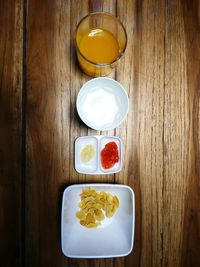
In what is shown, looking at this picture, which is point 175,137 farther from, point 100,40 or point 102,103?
point 100,40

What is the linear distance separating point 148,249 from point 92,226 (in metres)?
0.19

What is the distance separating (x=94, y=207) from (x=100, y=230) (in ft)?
0.25

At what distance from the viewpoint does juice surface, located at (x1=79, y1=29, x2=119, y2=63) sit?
94 cm

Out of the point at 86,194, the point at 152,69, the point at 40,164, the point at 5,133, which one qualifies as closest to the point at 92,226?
the point at 86,194

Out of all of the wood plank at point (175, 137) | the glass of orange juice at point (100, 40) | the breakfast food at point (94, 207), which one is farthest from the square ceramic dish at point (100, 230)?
the glass of orange juice at point (100, 40)

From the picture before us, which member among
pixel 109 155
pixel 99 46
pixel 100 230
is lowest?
pixel 100 230

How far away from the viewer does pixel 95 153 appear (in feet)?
3.20

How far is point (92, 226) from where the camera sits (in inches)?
38.9

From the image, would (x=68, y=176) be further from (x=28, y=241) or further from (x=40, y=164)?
(x=28, y=241)

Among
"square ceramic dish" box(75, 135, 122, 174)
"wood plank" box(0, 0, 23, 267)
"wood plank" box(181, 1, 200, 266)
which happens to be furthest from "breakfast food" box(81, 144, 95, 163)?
"wood plank" box(181, 1, 200, 266)

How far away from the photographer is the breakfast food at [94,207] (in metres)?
0.97

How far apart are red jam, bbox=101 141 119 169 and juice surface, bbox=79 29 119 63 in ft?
0.80

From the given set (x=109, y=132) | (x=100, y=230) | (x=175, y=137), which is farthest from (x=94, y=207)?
(x=175, y=137)

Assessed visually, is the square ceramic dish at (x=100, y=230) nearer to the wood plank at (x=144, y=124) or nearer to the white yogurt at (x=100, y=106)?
the wood plank at (x=144, y=124)
